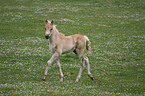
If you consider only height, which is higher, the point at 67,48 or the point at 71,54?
the point at 67,48

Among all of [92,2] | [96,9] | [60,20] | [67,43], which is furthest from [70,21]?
[67,43]

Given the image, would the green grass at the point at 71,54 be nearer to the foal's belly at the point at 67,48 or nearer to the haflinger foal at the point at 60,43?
the haflinger foal at the point at 60,43

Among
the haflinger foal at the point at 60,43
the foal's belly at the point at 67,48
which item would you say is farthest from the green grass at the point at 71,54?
the foal's belly at the point at 67,48

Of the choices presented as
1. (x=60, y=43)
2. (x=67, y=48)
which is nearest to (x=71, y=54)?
(x=67, y=48)

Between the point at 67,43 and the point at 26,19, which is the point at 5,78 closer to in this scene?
the point at 67,43

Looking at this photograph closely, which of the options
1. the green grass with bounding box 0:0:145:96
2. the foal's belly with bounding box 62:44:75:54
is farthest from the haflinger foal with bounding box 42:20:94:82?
the green grass with bounding box 0:0:145:96

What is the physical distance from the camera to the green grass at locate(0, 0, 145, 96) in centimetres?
1291

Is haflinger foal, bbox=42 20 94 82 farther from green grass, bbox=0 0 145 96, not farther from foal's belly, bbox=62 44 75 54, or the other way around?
green grass, bbox=0 0 145 96

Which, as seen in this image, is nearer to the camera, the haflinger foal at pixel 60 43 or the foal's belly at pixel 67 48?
the haflinger foal at pixel 60 43

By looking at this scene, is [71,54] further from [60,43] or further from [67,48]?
→ [60,43]

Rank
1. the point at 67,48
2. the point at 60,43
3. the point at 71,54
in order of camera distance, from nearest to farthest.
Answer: the point at 60,43
the point at 67,48
the point at 71,54

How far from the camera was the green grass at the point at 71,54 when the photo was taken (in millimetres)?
12911

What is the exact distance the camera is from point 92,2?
50.4 metres

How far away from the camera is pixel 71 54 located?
72.7 feet
